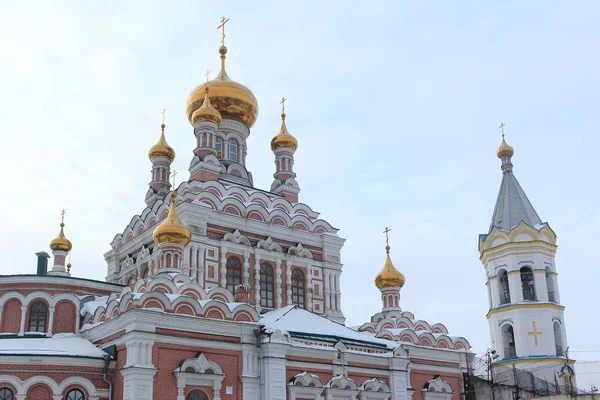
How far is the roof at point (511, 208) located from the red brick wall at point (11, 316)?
13.6 m

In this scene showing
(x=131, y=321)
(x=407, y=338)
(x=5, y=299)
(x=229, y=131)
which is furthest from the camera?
(x=229, y=131)

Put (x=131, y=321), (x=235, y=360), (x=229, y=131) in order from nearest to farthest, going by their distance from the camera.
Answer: (x=131, y=321) < (x=235, y=360) < (x=229, y=131)

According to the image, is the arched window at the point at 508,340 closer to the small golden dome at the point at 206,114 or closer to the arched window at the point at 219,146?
the arched window at the point at 219,146

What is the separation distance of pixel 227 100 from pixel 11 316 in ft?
28.1

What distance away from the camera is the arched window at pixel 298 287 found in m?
19.0

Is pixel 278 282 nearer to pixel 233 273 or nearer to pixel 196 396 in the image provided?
pixel 233 273

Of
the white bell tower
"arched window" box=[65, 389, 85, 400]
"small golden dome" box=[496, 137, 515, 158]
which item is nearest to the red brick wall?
"arched window" box=[65, 389, 85, 400]

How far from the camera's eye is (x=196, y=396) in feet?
46.4

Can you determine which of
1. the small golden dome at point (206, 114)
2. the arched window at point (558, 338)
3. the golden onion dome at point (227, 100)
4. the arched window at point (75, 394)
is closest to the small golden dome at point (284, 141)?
the golden onion dome at point (227, 100)

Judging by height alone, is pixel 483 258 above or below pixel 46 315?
above

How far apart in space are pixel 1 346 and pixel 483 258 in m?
14.0

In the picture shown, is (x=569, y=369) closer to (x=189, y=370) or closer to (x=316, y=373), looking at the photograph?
(x=316, y=373)

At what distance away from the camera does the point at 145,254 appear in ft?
61.7

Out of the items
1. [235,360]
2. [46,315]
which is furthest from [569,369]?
[46,315]
